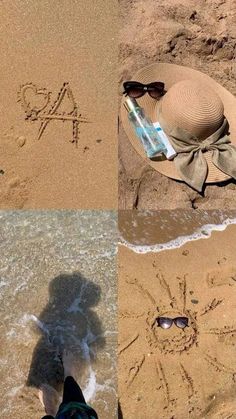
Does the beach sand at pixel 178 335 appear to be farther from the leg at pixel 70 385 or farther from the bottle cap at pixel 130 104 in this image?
the bottle cap at pixel 130 104

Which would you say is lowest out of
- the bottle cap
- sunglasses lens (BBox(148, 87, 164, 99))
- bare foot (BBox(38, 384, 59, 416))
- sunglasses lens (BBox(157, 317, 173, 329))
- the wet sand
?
bare foot (BBox(38, 384, 59, 416))

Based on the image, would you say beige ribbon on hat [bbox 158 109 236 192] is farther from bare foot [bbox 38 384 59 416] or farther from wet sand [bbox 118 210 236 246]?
bare foot [bbox 38 384 59 416]

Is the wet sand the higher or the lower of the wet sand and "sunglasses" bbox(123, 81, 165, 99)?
the lower

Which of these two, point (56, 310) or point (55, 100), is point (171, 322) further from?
point (55, 100)

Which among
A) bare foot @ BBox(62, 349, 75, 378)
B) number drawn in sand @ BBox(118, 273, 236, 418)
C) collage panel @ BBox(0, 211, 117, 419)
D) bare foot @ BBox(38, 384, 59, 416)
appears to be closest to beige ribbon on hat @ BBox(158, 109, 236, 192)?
collage panel @ BBox(0, 211, 117, 419)

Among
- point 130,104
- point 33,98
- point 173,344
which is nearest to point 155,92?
point 130,104

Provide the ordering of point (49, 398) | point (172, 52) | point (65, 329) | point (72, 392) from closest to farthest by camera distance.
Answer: point (72, 392) < point (49, 398) < point (65, 329) < point (172, 52)

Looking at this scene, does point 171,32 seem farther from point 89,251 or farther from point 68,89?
point 89,251
